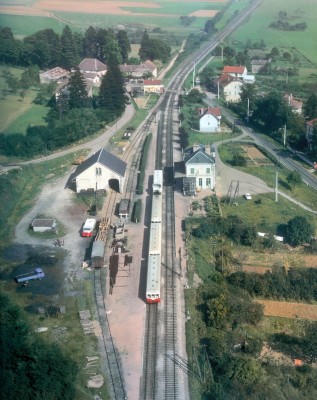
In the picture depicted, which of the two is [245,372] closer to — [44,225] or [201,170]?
[44,225]

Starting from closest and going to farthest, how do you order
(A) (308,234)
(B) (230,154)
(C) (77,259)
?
(C) (77,259) → (A) (308,234) → (B) (230,154)

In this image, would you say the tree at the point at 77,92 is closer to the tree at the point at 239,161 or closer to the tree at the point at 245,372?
the tree at the point at 239,161

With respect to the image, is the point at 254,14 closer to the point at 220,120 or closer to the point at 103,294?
the point at 220,120

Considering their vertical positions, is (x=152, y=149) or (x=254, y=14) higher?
(x=254, y=14)

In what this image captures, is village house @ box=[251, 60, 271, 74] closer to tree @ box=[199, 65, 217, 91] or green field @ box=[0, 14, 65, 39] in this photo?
tree @ box=[199, 65, 217, 91]

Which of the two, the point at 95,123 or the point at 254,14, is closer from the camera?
the point at 95,123

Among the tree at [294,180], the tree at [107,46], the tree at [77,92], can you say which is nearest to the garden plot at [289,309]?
the tree at [294,180]

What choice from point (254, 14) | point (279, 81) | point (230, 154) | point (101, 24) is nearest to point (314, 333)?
point (230, 154)
